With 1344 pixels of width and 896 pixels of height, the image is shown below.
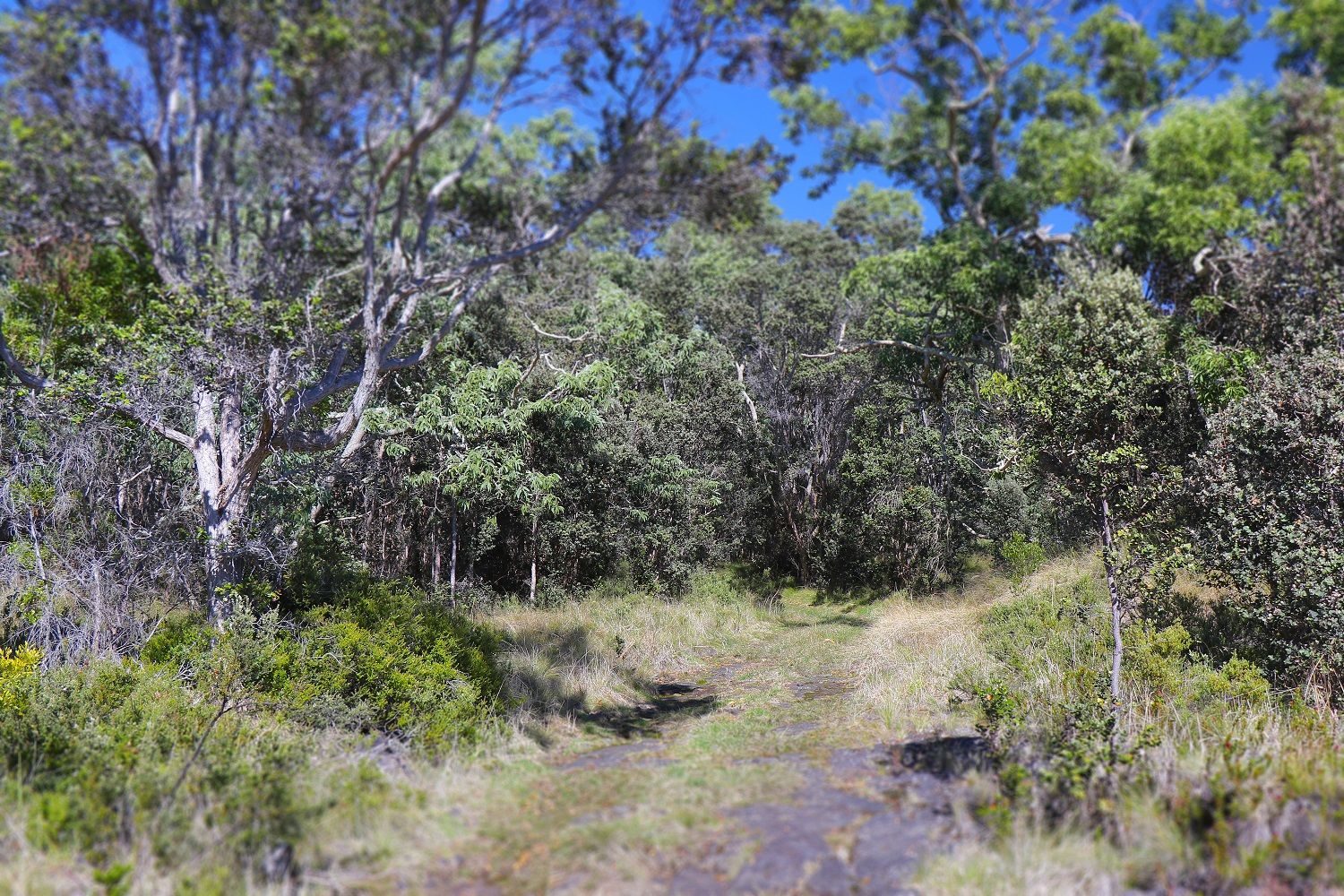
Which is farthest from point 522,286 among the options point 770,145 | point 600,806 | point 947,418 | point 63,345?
point 600,806

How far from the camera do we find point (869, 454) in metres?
21.0

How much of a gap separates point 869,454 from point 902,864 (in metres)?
17.1

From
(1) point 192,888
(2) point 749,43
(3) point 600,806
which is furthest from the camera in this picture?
(2) point 749,43

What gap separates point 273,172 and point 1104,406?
8562 mm

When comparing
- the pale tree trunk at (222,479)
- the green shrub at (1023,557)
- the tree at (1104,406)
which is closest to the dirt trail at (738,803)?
the tree at (1104,406)

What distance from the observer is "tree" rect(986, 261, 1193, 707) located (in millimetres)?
7651

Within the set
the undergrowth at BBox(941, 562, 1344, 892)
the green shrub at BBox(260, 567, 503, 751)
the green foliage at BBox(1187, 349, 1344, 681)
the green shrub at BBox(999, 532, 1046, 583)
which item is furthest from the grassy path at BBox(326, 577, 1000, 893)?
the green shrub at BBox(999, 532, 1046, 583)

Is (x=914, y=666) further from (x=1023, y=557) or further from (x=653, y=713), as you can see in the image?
(x=1023, y=557)

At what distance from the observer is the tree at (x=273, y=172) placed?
6.86 m

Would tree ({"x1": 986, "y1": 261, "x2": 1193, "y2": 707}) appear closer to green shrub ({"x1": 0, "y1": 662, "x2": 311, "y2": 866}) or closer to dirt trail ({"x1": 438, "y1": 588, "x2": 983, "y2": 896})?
dirt trail ({"x1": 438, "y1": 588, "x2": 983, "y2": 896})

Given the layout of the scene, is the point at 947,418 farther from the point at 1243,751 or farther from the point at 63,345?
the point at 63,345

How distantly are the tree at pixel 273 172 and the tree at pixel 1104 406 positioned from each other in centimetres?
458

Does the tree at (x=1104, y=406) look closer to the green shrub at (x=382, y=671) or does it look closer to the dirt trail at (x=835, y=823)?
the dirt trail at (x=835, y=823)

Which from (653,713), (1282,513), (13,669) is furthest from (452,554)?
(1282,513)
